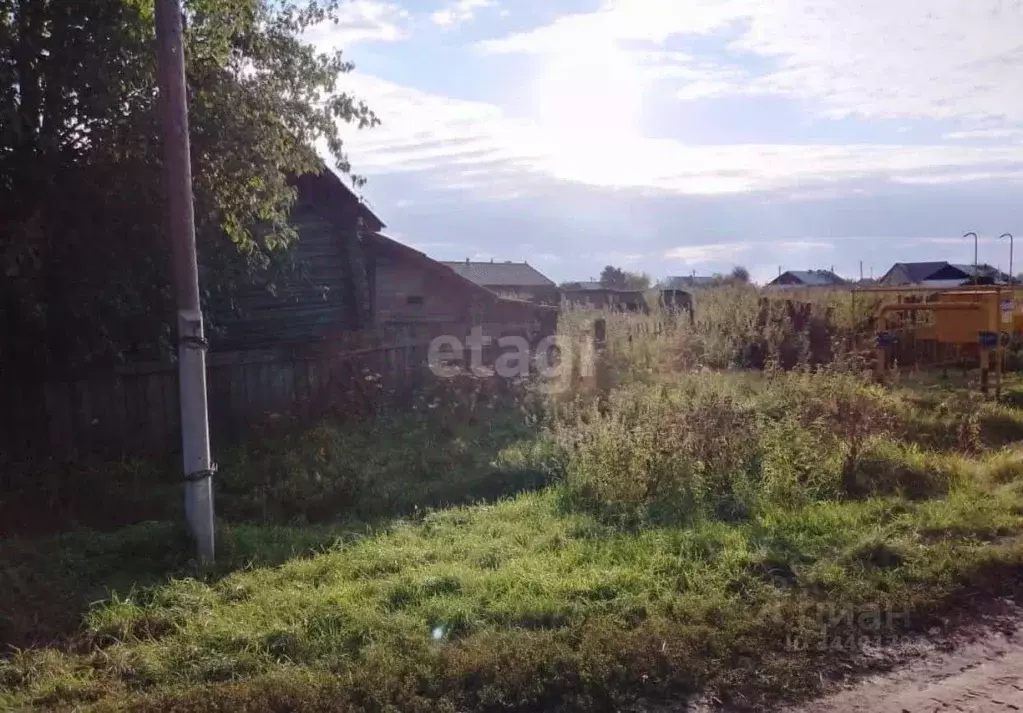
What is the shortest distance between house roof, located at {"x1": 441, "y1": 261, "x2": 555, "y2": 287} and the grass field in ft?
157

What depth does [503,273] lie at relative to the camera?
6272cm

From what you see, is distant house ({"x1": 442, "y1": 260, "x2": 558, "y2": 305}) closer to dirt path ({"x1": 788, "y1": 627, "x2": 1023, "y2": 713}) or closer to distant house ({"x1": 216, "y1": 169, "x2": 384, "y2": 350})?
distant house ({"x1": 216, "y1": 169, "x2": 384, "y2": 350})

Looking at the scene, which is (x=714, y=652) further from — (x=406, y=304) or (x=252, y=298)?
(x=406, y=304)

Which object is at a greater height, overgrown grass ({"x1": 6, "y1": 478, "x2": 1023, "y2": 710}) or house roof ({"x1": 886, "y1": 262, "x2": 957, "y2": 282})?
house roof ({"x1": 886, "y1": 262, "x2": 957, "y2": 282})

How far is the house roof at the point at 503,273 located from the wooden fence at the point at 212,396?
4432 centimetres

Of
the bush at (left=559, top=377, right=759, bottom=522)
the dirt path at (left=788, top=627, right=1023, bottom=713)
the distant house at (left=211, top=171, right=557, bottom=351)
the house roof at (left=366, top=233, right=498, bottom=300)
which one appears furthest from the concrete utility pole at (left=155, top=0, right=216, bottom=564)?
the house roof at (left=366, top=233, right=498, bottom=300)

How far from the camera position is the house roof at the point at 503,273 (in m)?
58.9

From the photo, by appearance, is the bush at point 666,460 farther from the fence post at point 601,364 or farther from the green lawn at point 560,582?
the fence post at point 601,364

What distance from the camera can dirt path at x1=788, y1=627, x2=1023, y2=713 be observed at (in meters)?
4.27

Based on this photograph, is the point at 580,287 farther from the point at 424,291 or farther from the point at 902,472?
the point at 902,472

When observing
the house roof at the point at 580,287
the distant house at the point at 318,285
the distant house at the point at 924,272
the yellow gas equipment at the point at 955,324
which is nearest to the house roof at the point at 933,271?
the distant house at the point at 924,272

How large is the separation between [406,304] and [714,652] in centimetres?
1465

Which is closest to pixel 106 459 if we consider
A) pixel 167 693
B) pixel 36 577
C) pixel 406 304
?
pixel 36 577

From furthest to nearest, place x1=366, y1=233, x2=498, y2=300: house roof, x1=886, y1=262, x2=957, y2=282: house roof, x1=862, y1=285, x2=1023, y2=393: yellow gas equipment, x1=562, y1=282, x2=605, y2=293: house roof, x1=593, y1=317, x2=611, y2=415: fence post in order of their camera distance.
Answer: x1=886, y1=262, x2=957, y2=282: house roof, x1=562, y1=282, x2=605, y2=293: house roof, x1=366, y1=233, x2=498, y2=300: house roof, x1=862, y1=285, x2=1023, y2=393: yellow gas equipment, x1=593, y1=317, x2=611, y2=415: fence post
